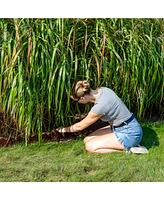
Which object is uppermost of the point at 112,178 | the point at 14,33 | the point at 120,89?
the point at 14,33

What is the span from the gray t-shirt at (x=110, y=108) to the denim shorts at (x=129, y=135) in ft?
0.26

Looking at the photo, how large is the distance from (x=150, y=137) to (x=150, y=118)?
647 millimetres

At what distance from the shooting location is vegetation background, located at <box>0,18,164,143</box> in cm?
349

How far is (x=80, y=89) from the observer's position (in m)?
3.47

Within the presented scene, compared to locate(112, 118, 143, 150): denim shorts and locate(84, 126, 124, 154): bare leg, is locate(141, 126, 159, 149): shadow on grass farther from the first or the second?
locate(84, 126, 124, 154): bare leg

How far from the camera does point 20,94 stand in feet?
11.5

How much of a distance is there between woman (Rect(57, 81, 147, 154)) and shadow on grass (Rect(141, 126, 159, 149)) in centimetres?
24

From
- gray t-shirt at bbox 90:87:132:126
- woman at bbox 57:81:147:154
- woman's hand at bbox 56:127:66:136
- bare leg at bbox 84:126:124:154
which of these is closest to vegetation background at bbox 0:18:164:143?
woman's hand at bbox 56:127:66:136

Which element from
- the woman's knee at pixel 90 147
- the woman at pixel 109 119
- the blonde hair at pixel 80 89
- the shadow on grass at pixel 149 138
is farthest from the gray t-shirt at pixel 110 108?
the shadow on grass at pixel 149 138

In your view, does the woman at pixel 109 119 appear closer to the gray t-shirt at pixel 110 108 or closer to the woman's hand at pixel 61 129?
the gray t-shirt at pixel 110 108

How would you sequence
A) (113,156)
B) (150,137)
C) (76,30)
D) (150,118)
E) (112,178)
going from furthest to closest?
(150,118), (150,137), (76,30), (113,156), (112,178)

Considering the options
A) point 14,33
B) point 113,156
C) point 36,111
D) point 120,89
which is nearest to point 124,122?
point 113,156

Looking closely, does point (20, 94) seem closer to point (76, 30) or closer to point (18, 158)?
point (18, 158)

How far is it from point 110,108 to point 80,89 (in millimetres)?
355
